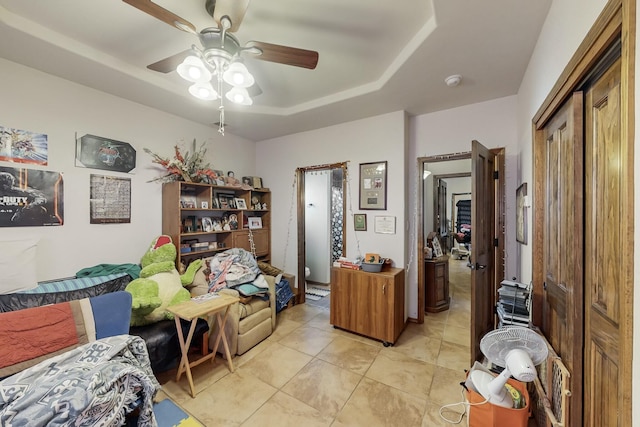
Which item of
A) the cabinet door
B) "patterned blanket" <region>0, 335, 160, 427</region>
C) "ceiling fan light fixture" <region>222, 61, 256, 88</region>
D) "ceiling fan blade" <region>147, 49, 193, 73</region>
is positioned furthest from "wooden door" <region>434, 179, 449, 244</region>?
"patterned blanket" <region>0, 335, 160, 427</region>

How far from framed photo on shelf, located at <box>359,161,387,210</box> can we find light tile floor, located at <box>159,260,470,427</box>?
1.56m

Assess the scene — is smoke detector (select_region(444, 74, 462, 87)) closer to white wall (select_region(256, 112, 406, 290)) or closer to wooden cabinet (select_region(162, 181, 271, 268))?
white wall (select_region(256, 112, 406, 290))

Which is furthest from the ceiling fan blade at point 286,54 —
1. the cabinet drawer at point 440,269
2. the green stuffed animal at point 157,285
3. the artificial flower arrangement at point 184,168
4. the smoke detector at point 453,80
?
the cabinet drawer at point 440,269

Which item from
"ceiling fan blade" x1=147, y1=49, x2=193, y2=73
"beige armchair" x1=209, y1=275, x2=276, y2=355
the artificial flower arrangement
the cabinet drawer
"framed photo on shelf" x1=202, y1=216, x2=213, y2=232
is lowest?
"beige armchair" x1=209, y1=275, x2=276, y2=355

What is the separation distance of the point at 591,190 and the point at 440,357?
6.44 ft

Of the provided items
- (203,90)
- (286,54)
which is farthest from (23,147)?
(286,54)

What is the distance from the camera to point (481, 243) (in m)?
2.26

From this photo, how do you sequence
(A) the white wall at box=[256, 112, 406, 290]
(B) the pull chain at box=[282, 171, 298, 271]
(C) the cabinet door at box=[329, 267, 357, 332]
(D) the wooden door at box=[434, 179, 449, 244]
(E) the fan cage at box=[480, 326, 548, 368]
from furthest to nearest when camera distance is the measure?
1. (D) the wooden door at box=[434, 179, 449, 244]
2. (B) the pull chain at box=[282, 171, 298, 271]
3. (A) the white wall at box=[256, 112, 406, 290]
4. (C) the cabinet door at box=[329, 267, 357, 332]
5. (E) the fan cage at box=[480, 326, 548, 368]

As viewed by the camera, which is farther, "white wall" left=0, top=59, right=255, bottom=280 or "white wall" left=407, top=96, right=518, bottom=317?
"white wall" left=407, top=96, right=518, bottom=317

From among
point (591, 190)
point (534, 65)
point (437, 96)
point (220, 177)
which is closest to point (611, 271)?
point (591, 190)

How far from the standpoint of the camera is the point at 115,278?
204 cm

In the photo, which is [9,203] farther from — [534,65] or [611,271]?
[534,65]

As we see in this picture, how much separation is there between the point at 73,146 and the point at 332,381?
315 cm

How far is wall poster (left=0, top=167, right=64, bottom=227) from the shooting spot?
1.97m
